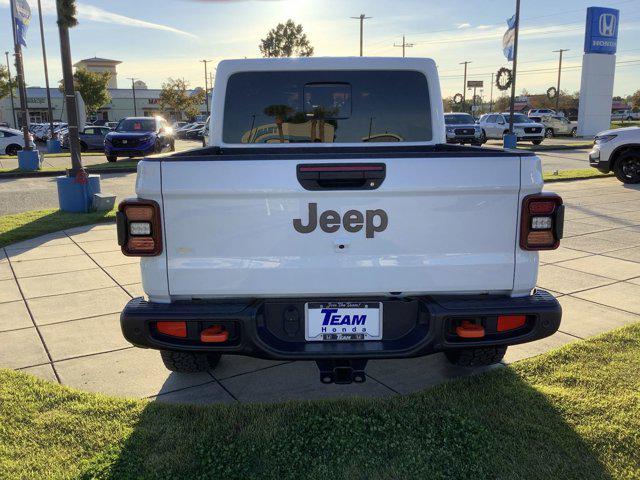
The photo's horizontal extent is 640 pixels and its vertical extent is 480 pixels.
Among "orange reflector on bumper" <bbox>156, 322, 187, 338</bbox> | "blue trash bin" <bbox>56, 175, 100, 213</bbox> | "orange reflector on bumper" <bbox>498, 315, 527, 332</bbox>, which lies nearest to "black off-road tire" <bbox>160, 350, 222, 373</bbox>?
"orange reflector on bumper" <bbox>156, 322, 187, 338</bbox>

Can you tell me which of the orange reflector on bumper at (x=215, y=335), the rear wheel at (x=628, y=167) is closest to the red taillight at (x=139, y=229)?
the orange reflector on bumper at (x=215, y=335)

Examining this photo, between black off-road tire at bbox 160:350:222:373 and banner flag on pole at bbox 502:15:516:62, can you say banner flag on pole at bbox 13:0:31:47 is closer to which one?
black off-road tire at bbox 160:350:222:373

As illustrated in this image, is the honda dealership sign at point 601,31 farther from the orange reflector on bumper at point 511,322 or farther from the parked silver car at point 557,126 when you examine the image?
the orange reflector on bumper at point 511,322

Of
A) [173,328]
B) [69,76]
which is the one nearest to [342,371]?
[173,328]

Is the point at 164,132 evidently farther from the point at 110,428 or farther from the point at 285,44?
the point at 285,44

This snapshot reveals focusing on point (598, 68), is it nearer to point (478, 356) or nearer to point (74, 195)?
point (74, 195)

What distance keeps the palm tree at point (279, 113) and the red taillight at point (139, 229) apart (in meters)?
1.61

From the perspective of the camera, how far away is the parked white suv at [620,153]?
12998 millimetres

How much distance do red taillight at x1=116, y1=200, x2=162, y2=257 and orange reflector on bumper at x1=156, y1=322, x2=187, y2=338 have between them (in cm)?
39

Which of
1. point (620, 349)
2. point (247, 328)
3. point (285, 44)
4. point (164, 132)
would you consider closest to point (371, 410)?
point (247, 328)

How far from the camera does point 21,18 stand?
16.8m

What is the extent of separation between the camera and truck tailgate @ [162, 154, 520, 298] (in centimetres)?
262

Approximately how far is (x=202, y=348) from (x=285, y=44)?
183ft

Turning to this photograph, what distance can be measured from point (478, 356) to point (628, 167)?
11991mm
